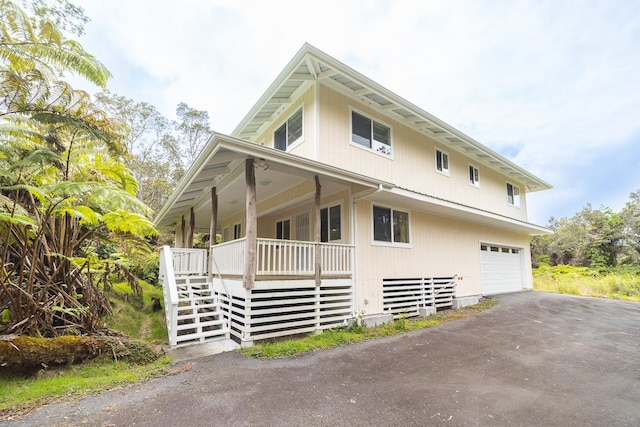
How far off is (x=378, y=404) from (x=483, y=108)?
115ft

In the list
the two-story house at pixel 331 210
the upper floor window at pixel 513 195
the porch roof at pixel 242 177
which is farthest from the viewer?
the upper floor window at pixel 513 195

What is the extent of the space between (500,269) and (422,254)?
21.2ft

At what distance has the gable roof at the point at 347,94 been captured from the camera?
305 inches

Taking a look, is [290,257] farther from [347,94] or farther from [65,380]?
[347,94]

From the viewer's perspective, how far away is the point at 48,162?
5.68 m

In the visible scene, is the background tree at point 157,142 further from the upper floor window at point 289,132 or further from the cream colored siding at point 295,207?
the upper floor window at point 289,132

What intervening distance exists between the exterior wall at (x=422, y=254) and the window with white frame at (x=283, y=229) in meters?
3.67

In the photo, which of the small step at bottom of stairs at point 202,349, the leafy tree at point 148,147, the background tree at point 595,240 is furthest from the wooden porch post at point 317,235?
the background tree at point 595,240

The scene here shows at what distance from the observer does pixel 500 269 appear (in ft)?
45.6

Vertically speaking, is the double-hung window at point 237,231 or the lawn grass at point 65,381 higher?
the double-hung window at point 237,231

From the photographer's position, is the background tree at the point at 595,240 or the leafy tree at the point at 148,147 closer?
the leafy tree at the point at 148,147

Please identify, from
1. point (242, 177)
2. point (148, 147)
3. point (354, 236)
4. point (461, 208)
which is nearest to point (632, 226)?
point (461, 208)

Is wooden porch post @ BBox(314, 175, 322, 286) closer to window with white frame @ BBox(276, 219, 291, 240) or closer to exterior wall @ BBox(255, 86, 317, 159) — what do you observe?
exterior wall @ BBox(255, 86, 317, 159)

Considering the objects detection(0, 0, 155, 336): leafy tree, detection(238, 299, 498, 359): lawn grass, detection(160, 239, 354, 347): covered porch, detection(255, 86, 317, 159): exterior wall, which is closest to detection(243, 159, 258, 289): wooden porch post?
detection(160, 239, 354, 347): covered porch
